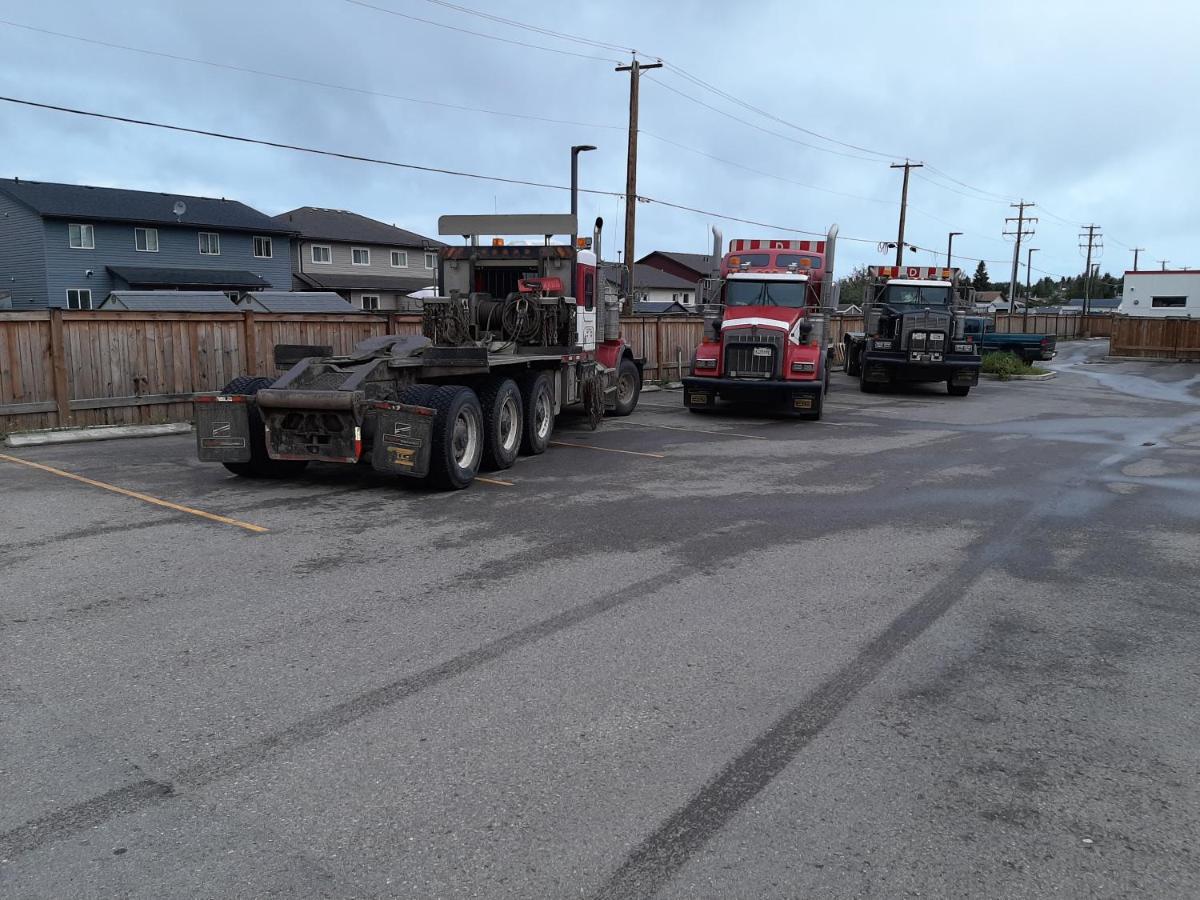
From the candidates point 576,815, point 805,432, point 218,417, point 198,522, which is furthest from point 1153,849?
point 805,432

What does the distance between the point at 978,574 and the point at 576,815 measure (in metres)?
4.59

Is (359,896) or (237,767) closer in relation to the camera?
(359,896)

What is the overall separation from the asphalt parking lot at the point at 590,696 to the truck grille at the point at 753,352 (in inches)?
307

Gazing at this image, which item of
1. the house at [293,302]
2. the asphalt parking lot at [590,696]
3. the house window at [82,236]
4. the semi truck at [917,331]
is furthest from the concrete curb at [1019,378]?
the house window at [82,236]

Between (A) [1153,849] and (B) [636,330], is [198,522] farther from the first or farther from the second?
(B) [636,330]

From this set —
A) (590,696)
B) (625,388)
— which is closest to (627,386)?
(625,388)

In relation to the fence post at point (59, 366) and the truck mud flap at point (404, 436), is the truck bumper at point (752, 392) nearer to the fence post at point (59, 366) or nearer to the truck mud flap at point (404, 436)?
the truck mud flap at point (404, 436)

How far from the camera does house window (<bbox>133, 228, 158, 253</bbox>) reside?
40250 mm

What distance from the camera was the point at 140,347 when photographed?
14.2 m

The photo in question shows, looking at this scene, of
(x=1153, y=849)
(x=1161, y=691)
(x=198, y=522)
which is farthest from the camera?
(x=198, y=522)

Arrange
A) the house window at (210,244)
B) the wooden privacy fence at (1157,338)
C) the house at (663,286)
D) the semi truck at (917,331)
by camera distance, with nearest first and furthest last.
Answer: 1. the semi truck at (917,331)
2. the house window at (210,244)
3. the wooden privacy fence at (1157,338)
4. the house at (663,286)

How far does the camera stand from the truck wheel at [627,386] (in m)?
17.2

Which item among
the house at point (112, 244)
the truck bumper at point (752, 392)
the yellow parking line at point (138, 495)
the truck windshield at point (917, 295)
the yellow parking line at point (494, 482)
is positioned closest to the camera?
the yellow parking line at point (138, 495)

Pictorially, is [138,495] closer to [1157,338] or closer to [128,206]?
[128,206]
